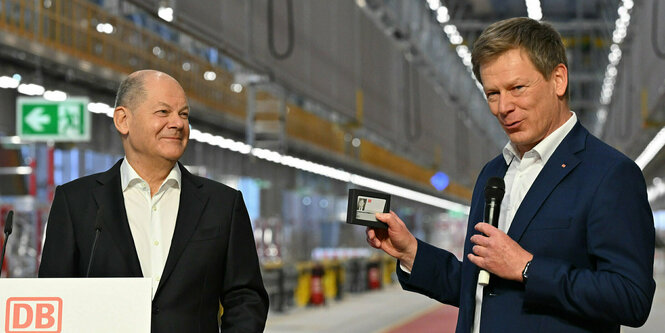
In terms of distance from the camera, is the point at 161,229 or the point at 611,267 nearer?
the point at 611,267

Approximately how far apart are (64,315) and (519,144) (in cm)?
131

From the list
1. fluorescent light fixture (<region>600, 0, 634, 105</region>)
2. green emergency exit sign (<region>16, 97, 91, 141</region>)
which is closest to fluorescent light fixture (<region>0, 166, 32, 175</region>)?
green emergency exit sign (<region>16, 97, 91, 141</region>)

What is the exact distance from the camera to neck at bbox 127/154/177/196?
11.1ft

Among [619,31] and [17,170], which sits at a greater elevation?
[619,31]

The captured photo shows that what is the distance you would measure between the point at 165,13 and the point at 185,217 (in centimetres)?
556

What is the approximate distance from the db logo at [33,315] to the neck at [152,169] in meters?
0.53

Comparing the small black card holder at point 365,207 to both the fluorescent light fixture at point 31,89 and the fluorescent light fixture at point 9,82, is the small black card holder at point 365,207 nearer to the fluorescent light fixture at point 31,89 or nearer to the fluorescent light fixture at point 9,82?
the fluorescent light fixture at point 31,89

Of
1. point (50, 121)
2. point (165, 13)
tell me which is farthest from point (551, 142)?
point (50, 121)

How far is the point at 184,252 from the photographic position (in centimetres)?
329

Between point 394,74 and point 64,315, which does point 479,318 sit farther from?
point 394,74

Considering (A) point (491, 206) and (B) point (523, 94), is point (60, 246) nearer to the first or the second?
(A) point (491, 206)

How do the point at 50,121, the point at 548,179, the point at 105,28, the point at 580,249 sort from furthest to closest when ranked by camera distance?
the point at 105,28 → the point at 50,121 → the point at 548,179 → the point at 580,249

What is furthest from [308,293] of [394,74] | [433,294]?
[433,294]

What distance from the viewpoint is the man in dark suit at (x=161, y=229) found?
3.27 meters
